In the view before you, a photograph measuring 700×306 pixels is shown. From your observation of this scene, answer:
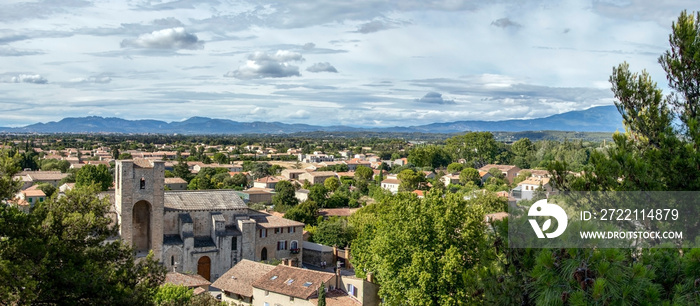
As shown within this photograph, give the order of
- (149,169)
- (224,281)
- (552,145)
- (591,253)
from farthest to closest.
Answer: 1. (552,145)
2. (149,169)
3. (224,281)
4. (591,253)

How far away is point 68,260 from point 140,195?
23159 millimetres

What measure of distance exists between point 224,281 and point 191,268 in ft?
22.7

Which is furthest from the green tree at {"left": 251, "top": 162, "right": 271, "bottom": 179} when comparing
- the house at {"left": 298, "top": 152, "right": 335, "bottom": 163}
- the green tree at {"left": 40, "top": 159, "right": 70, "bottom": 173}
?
the house at {"left": 298, "top": 152, "right": 335, "bottom": 163}

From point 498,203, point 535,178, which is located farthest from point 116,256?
point 535,178

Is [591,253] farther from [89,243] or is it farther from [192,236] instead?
[192,236]

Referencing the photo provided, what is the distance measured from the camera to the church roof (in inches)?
1441

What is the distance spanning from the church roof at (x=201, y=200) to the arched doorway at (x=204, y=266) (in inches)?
131

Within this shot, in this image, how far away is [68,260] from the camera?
11.9 meters

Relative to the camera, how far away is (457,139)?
4599 inches

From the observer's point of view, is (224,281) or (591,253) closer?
(591,253)

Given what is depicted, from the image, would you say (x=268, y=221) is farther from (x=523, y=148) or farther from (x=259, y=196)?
(x=523, y=148)

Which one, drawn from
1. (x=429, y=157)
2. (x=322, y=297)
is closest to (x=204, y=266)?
(x=322, y=297)

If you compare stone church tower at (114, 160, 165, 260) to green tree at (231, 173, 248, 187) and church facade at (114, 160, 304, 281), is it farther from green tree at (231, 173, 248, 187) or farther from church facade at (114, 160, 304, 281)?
green tree at (231, 173, 248, 187)

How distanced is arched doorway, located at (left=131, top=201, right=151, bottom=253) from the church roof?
1.39 metres
